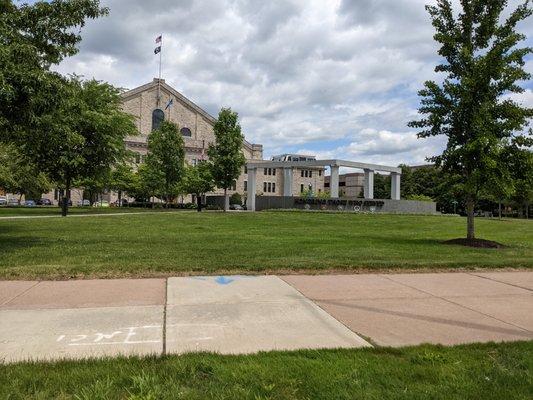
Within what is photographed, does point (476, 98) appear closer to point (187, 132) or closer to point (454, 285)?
point (454, 285)

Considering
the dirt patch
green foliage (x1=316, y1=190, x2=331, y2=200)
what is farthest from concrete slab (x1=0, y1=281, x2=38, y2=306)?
green foliage (x1=316, y1=190, x2=331, y2=200)

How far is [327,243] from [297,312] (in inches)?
357

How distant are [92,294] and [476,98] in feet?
45.7

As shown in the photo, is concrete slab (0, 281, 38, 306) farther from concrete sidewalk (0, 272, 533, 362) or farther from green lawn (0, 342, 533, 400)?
green lawn (0, 342, 533, 400)

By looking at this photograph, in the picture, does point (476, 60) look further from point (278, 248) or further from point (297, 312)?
point (297, 312)

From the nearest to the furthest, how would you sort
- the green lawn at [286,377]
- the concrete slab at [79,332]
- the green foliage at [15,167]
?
the green lawn at [286,377] < the concrete slab at [79,332] < the green foliage at [15,167]

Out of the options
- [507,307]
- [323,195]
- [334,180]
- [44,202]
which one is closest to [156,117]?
[44,202]

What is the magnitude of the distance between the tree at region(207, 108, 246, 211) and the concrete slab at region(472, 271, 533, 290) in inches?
1241

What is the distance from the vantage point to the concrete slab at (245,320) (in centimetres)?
497

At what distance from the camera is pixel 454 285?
863cm

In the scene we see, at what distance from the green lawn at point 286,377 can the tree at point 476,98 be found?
12.3 m

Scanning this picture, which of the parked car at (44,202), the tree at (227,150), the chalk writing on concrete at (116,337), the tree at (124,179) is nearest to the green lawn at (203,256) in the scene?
the chalk writing on concrete at (116,337)

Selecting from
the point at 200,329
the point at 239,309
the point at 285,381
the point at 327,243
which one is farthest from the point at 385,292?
the point at 327,243

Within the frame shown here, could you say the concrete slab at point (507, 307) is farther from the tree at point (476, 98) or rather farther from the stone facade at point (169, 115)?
the stone facade at point (169, 115)
